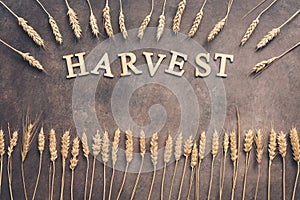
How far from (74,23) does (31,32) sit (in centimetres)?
22

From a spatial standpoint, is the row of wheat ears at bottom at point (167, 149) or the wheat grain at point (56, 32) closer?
the row of wheat ears at bottom at point (167, 149)

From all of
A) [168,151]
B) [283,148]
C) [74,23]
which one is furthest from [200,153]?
[74,23]

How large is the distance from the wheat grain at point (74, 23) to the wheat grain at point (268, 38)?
89 cm

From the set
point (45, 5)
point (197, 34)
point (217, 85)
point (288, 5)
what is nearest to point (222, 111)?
point (217, 85)

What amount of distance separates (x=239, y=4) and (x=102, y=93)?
2.71ft

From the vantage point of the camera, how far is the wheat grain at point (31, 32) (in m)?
1.93

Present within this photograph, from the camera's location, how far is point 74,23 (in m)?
1.94

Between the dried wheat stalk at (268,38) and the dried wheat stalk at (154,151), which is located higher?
the dried wheat stalk at (268,38)

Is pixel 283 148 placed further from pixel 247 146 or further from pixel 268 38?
pixel 268 38

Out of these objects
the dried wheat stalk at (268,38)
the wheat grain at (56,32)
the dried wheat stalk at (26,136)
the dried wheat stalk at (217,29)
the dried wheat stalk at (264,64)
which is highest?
the wheat grain at (56,32)

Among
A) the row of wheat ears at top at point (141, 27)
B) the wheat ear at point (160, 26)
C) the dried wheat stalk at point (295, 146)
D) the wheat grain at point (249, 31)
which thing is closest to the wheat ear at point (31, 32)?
the row of wheat ears at top at point (141, 27)

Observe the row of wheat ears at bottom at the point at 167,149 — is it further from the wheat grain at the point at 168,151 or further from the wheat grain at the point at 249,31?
the wheat grain at the point at 249,31

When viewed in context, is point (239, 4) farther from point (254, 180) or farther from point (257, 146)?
point (254, 180)

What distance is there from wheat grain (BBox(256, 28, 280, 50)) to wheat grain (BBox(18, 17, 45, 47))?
42.4 inches
